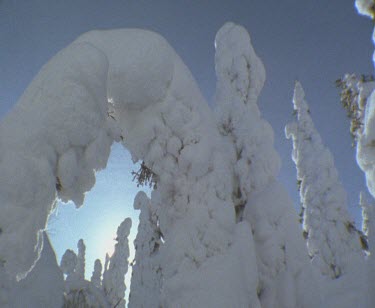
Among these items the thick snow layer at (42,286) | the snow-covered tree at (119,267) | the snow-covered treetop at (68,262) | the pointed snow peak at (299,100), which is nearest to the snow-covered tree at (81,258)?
the snow-covered treetop at (68,262)

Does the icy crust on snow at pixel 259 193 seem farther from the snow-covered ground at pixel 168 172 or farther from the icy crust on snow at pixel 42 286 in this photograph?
the icy crust on snow at pixel 42 286

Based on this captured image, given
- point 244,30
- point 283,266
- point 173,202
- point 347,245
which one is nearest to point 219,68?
point 244,30

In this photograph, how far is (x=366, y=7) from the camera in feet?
6.23

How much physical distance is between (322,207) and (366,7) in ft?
40.5

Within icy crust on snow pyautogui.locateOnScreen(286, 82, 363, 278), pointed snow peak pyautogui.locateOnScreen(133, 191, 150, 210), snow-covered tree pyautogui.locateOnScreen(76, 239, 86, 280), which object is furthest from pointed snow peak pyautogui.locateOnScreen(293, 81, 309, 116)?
snow-covered tree pyautogui.locateOnScreen(76, 239, 86, 280)

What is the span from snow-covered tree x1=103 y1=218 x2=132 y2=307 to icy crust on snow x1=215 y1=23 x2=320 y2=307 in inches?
813

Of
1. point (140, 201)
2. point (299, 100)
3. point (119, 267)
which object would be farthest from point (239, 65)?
point (119, 267)

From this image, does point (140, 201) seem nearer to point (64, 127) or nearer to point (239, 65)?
point (239, 65)

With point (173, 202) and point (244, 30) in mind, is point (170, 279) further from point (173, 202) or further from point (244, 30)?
point (244, 30)

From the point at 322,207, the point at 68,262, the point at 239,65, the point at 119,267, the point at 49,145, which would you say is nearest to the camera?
the point at 49,145

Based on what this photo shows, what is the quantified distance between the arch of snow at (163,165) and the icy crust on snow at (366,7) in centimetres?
353

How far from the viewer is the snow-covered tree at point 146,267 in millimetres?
13805

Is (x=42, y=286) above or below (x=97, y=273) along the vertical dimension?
below

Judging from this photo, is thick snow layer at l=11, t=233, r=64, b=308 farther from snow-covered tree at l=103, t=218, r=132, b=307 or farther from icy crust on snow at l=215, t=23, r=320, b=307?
snow-covered tree at l=103, t=218, r=132, b=307
